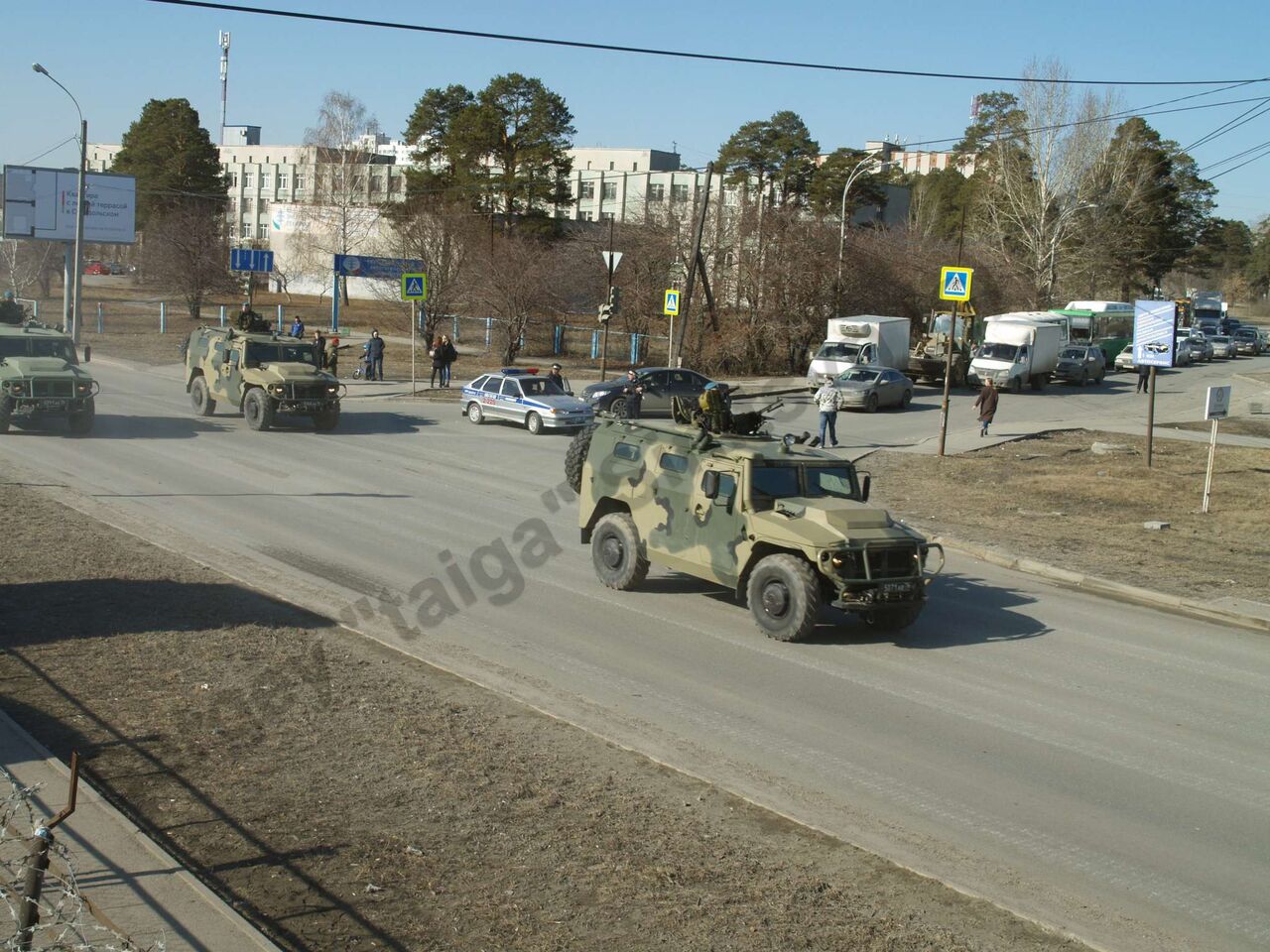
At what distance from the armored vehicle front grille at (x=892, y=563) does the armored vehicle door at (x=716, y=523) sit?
4.29 feet

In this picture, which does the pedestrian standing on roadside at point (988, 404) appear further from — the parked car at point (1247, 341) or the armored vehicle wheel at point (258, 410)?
the parked car at point (1247, 341)

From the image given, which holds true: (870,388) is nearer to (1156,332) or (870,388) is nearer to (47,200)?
(1156,332)

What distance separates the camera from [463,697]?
31.8 ft

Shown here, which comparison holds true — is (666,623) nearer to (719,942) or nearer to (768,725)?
(768,725)

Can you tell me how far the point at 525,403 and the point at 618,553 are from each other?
1476cm

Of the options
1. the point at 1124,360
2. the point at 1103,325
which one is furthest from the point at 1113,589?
the point at 1103,325

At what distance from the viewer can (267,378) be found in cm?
2531

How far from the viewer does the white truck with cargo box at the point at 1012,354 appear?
4303 cm

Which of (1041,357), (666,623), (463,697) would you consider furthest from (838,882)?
(1041,357)

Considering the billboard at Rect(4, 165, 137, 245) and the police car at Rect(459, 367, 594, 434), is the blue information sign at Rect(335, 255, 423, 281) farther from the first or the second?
the police car at Rect(459, 367, 594, 434)

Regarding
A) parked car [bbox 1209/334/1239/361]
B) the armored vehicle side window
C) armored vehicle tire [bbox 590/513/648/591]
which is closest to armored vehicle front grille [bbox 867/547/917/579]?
the armored vehicle side window

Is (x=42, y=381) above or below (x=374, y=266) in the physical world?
below

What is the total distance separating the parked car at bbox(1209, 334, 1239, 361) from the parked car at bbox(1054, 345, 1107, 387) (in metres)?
21.4

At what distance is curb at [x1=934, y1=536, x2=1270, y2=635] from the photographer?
45.6ft
